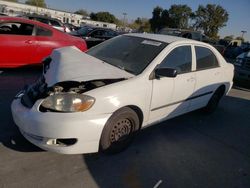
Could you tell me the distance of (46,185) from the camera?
9.26 ft

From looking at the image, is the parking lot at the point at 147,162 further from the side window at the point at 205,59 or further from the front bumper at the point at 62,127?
the side window at the point at 205,59

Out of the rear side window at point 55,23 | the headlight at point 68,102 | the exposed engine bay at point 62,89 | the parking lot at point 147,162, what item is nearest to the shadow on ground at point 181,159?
the parking lot at point 147,162

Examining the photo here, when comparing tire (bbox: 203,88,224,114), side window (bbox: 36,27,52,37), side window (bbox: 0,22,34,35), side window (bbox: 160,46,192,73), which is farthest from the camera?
side window (bbox: 36,27,52,37)

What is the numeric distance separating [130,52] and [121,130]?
49.9 inches

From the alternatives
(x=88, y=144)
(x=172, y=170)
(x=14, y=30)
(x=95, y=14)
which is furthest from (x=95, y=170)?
(x=95, y=14)

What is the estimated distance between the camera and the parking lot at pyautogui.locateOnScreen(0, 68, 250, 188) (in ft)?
9.87

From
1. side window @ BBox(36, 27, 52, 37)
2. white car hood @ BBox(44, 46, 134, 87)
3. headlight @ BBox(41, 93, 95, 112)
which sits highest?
side window @ BBox(36, 27, 52, 37)

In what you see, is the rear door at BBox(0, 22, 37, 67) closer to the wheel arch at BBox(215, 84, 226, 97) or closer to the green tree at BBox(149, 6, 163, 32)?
the wheel arch at BBox(215, 84, 226, 97)

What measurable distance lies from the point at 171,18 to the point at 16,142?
68.1m

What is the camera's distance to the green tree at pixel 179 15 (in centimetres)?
6711

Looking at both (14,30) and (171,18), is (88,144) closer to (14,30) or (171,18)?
(14,30)

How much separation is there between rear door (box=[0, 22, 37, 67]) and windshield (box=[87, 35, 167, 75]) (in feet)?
9.55

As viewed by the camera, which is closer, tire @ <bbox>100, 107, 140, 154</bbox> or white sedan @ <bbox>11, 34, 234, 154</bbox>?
white sedan @ <bbox>11, 34, 234, 154</bbox>

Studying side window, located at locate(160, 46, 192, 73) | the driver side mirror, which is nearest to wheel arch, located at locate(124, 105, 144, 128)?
the driver side mirror
